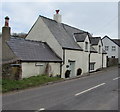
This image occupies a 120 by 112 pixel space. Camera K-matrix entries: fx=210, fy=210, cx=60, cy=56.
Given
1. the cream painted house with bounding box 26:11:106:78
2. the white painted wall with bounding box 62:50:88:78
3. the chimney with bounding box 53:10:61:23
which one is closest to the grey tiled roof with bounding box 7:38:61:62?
the cream painted house with bounding box 26:11:106:78

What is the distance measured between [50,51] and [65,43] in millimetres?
2886

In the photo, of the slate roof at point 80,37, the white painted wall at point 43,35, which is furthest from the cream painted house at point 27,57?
the slate roof at point 80,37

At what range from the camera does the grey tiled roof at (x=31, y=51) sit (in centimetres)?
2075

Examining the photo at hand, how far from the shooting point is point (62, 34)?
3075 cm

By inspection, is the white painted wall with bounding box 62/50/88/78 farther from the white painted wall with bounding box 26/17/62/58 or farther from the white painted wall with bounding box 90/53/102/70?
the white painted wall with bounding box 90/53/102/70

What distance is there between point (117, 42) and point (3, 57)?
156ft

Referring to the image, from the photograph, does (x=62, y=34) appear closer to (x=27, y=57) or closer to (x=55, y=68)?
(x=55, y=68)

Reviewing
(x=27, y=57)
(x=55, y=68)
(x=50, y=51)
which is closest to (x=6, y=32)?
(x=27, y=57)

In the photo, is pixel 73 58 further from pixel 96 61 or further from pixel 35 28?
pixel 96 61

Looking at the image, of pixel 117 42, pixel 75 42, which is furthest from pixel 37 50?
pixel 117 42

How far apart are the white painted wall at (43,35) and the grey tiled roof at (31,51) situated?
0.64m

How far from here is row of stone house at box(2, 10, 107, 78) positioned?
67.5 ft

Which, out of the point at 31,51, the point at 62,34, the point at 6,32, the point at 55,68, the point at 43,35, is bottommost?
the point at 55,68

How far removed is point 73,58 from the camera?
2952 cm
